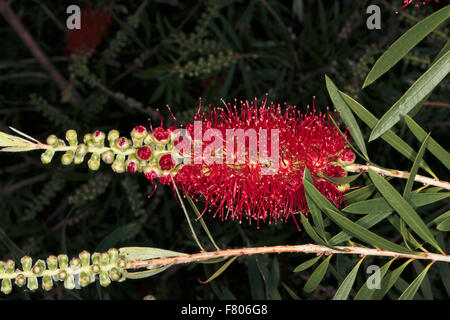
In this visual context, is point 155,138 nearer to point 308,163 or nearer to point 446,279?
point 308,163

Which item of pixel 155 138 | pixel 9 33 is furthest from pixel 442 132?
pixel 9 33

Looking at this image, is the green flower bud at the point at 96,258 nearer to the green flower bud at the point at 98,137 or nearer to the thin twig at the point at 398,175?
the green flower bud at the point at 98,137

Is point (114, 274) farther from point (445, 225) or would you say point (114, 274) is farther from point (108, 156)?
point (445, 225)

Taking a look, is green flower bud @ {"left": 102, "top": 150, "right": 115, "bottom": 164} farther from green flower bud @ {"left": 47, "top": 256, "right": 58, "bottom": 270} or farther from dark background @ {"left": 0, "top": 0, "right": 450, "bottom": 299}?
dark background @ {"left": 0, "top": 0, "right": 450, "bottom": 299}

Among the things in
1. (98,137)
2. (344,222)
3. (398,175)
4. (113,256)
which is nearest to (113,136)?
(98,137)

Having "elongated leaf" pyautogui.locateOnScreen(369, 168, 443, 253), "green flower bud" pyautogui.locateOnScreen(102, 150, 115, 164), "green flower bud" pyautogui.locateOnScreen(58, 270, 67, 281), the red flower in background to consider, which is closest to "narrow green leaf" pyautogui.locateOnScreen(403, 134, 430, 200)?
"elongated leaf" pyautogui.locateOnScreen(369, 168, 443, 253)

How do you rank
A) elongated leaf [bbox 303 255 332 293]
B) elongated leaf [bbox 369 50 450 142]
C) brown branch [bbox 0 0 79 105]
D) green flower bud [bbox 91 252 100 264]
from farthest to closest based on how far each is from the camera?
brown branch [bbox 0 0 79 105]
elongated leaf [bbox 303 255 332 293]
green flower bud [bbox 91 252 100 264]
elongated leaf [bbox 369 50 450 142]

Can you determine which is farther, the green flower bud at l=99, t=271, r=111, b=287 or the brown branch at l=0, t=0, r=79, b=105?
the brown branch at l=0, t=0, r=79, b=105

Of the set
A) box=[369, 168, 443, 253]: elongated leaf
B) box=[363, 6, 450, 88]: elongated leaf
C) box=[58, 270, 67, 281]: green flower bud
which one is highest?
box=[363, 6, 450, 88]: elongated leaf
